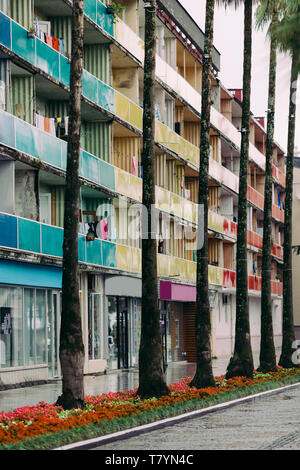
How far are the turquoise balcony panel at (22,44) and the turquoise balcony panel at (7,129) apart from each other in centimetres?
227

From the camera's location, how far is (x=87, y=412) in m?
17.9

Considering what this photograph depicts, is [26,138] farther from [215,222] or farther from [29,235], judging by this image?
[215,222]

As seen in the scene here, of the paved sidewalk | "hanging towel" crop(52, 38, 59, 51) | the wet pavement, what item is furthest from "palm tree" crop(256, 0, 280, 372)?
the wet pavement

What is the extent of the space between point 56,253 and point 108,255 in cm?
546

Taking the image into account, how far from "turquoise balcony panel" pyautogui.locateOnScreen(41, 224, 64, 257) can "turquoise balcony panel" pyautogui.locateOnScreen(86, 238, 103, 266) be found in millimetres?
2913

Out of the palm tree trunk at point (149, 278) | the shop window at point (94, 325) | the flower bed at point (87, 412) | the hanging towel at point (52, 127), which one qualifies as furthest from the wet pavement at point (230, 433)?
the shop window at point (94, 325)

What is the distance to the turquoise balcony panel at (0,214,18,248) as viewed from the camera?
28.7 m

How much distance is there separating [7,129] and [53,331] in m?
7.42

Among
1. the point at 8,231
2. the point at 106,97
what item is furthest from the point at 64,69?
the point at 8,231

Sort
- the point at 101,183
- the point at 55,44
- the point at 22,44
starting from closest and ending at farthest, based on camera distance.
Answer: the point at 22,44 < the point at 55,44 < the point at 101,183

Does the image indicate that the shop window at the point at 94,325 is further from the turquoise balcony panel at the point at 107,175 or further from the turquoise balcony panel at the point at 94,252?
the turquoise balcony panel at the point at 107,175

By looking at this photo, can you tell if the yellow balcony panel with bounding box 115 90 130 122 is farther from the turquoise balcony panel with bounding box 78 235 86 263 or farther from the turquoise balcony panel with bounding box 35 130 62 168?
the turquoise balcony panel with bounding box 35 130 62 168

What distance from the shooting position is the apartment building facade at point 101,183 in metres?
30.6
